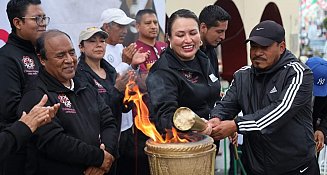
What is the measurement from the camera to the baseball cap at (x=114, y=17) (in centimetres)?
475

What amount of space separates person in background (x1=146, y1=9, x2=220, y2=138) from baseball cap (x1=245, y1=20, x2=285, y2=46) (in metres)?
0.45

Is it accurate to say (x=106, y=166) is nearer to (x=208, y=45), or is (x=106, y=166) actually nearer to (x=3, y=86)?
(x=3, y=86)

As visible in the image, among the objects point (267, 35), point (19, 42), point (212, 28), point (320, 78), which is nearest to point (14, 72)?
point (19, 42)

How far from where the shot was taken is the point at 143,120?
3.35 metres

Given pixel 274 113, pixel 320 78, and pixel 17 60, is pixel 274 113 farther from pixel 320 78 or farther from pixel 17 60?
pixel 17 60

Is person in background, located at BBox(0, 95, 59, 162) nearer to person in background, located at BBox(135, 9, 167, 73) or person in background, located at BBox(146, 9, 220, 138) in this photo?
person in background, located at BBox(146, 9, 220, 138)

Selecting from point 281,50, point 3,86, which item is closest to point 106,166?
point 3,86

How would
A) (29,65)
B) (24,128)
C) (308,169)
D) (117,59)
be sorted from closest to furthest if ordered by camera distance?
(24,128) → (308,169) → (29,65) → (117,59)

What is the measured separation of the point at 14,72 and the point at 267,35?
194 centimetres

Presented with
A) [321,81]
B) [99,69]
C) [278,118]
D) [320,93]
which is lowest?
[320,93]

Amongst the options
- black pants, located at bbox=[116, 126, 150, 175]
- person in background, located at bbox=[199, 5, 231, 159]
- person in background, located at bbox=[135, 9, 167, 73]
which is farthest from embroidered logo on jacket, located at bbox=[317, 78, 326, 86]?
black pants, located at bbox=[116, 126, 150, 175]

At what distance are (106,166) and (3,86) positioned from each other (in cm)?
101

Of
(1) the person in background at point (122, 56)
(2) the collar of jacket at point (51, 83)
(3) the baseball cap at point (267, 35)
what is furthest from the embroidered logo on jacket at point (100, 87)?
(3) the baseball cap at point (267, 35)

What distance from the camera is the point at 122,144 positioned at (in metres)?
4.57
